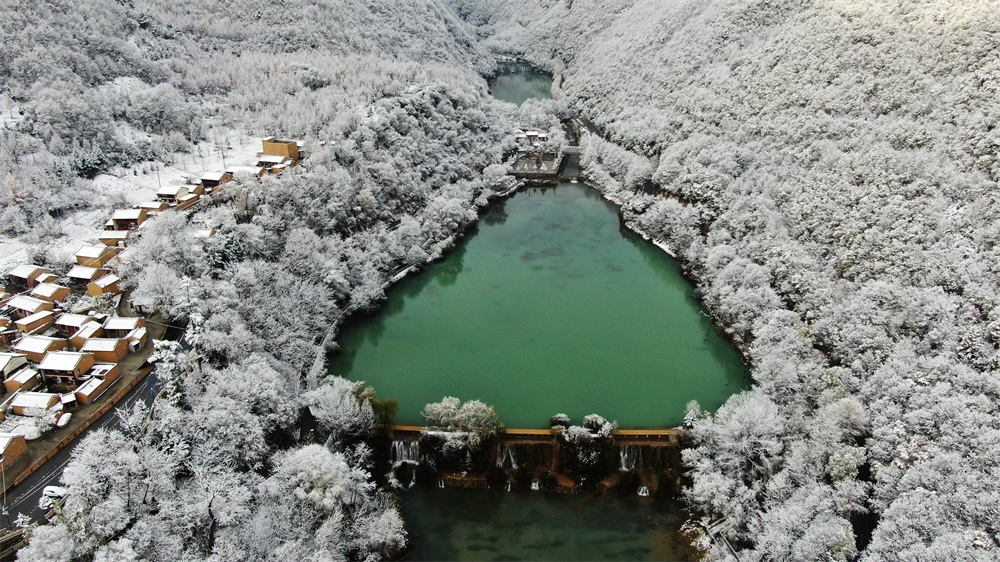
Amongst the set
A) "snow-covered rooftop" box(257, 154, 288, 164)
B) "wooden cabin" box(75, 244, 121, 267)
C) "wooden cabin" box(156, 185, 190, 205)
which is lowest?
"wooden cabin" box(75, 244, 121, 267)

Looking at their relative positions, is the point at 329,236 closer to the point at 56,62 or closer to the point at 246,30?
the point at 56,62

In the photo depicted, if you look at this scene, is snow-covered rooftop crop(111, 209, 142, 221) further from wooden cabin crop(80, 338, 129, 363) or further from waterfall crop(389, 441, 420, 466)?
waterfall crop(389, 441, 420, 466)

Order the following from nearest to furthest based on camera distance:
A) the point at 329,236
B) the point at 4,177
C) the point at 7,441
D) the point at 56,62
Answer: the point at 7,441, the point at 4,177, the point at 329,236, the point at 56,62

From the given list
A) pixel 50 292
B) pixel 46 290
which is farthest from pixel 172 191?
pixel 50 292

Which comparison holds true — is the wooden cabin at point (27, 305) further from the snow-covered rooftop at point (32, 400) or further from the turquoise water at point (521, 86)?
the turquoise water at point (521, 86)


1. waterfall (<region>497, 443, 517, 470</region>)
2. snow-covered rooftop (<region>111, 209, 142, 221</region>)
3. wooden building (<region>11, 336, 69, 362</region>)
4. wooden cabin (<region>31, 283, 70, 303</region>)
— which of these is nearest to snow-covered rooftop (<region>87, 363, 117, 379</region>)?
wooden building (<region>11, 336, 69, 362</region>)

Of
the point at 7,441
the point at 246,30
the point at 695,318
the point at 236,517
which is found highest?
the point at 246,30

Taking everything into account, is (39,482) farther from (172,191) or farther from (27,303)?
(172,191)

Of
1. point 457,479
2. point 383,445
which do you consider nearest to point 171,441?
point 383,445
